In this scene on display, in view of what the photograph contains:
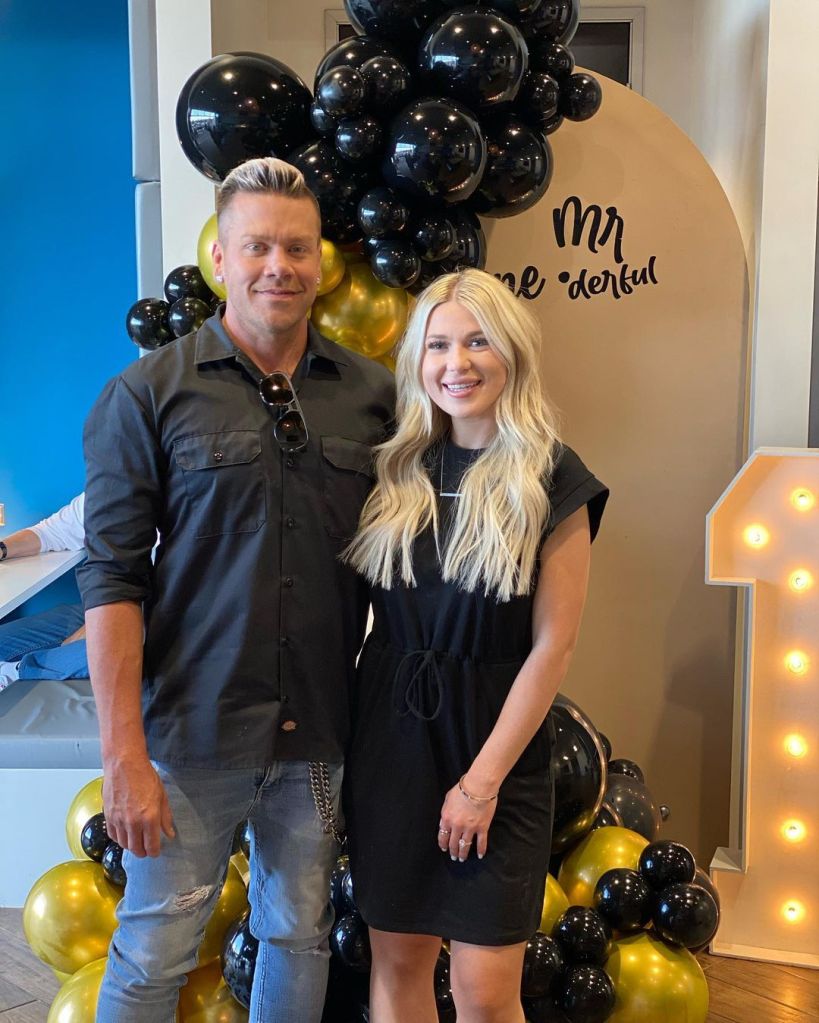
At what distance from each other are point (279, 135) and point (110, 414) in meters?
0.96

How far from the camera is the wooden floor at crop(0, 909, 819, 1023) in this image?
239 centimetres

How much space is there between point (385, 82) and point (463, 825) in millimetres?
1495

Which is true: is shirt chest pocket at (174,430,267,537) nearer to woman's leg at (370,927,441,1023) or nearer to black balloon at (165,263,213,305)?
woman's leg at (370,927,441,1023)

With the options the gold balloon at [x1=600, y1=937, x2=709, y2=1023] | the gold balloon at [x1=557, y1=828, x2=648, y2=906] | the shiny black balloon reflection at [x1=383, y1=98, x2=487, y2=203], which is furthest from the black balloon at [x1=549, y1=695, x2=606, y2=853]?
the shiny black balloon reflection at [x1=383, y1=98, x2=487, y2=203]

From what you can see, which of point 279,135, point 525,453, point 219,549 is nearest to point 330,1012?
point 219,549

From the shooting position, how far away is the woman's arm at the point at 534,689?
1552mm

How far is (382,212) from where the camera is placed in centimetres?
218

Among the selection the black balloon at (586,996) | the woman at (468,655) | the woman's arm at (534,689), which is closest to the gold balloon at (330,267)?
the woman at (468,655)

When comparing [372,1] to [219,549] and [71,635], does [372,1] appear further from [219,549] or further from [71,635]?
[71,635]

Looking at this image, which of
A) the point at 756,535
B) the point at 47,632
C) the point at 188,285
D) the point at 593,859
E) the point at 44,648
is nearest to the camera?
the point at 593,859

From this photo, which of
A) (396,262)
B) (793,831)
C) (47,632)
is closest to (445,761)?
(396,262)

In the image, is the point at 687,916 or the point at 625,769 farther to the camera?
the point at 625,769

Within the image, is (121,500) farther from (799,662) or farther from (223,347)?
(799,662)

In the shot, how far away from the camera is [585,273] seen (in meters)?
2.96
